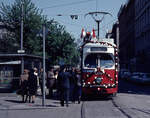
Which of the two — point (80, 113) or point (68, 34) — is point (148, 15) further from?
point (80, 113)

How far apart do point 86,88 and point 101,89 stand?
2.61ft

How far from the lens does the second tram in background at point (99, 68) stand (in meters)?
17.9

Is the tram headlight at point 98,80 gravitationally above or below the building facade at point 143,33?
below

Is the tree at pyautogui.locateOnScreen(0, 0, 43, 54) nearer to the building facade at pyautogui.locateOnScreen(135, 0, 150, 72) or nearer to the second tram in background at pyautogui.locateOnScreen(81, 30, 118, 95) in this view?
the second tram in background at pyautogui.locateOnScreen(81, 30, 118, 95)

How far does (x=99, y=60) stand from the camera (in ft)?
59.9

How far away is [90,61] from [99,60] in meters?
0.49

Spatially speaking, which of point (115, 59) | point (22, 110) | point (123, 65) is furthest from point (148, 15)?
point (22, 110)

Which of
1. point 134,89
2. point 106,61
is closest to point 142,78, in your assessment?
point 134,89

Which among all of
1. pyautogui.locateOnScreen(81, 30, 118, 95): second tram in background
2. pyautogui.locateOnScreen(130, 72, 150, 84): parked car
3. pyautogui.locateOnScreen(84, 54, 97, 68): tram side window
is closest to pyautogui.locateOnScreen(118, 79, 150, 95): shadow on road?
pyautogui.locateOnScreen(130, 72, 150, 84): parked car

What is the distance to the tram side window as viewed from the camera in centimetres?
1809

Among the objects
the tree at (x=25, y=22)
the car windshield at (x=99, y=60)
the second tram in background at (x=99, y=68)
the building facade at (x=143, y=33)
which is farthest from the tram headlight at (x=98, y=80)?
the building facade at (x=143, y=33)

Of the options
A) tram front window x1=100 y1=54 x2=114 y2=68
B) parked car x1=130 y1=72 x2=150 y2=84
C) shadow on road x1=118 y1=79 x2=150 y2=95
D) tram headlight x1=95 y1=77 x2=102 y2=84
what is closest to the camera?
tram headlight x1=95 y1=77 x2=102 y2=84

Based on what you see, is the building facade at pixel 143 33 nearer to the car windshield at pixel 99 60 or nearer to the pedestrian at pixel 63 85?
the car windshield at pixel 99 60

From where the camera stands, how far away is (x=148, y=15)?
56.3 m
